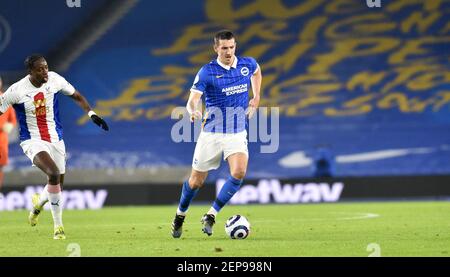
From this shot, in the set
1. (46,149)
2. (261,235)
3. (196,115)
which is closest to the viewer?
(196,115)

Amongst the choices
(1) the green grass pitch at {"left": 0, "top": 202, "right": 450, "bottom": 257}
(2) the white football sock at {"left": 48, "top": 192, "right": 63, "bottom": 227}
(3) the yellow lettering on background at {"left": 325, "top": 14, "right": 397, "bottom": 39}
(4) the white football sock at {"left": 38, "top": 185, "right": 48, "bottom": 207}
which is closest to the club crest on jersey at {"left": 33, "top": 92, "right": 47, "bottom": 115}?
(2) the white football sock at {"left": 48, "top": 192, "right": 63, "bottom": 227}

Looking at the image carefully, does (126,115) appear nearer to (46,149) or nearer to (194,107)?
(46,149)

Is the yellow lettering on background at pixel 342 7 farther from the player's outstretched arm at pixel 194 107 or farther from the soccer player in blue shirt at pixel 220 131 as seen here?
the player's outstretched arm at pixel 194 107

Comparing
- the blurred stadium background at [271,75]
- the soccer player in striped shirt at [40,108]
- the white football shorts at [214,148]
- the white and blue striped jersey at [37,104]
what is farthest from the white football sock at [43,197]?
the blurred stadium background at [271,75]

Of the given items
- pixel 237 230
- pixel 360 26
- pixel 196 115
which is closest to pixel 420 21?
pixel 360 26

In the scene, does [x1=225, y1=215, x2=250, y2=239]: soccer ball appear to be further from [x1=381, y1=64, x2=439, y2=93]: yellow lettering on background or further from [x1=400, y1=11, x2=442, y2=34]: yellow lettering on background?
[x1=400, y1=11, x2=442, y2=34]: yellow lettering on background

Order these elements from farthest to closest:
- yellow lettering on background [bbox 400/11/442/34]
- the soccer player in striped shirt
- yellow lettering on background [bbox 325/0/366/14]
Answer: yellow lettering on background [bbox 325/0/366/14]
yellow lettering on background [bbox 400/11/442/34]
the soccer player in striped shirt

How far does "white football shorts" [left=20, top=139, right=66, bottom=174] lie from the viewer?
34.1 ft

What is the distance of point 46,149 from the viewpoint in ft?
34.5

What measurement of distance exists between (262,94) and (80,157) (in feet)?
15.2

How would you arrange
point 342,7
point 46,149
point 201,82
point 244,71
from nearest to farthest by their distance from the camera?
point 201,82
point 244,71
point 46,149
point 342,7

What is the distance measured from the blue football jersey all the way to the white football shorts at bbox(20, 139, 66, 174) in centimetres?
194

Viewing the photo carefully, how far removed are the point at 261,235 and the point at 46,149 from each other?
103 inches

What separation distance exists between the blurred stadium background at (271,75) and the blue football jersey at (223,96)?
34.9ft
